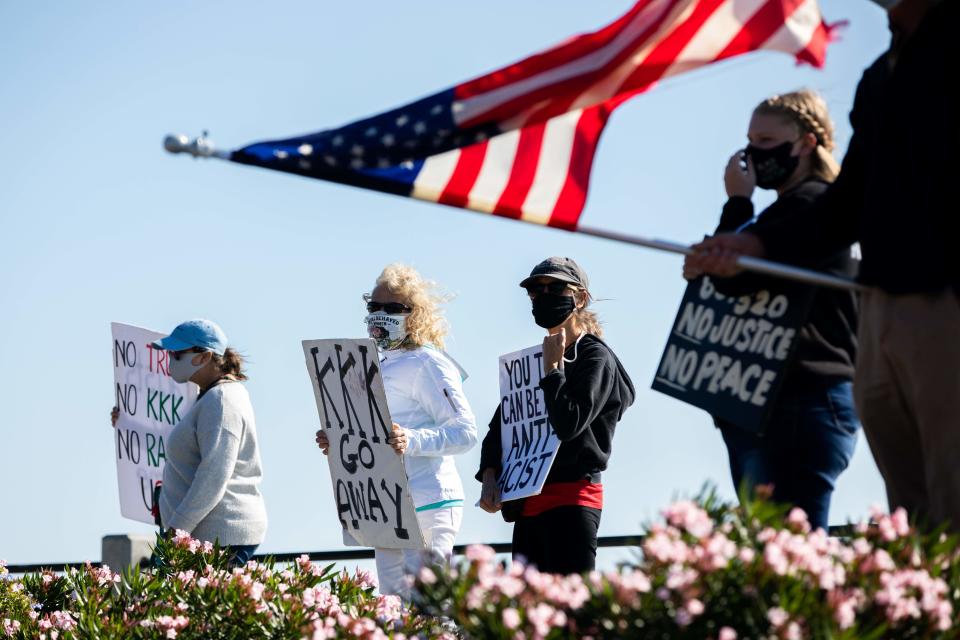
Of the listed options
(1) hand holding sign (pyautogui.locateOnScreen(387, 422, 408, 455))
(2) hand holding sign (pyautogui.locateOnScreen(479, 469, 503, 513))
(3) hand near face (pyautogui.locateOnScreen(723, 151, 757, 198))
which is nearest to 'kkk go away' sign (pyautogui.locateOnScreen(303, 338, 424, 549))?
(1) hand holding sign (pyautogui.locateOnScreen(387, 422, 408, 455))

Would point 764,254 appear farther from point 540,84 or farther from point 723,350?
point 540,84

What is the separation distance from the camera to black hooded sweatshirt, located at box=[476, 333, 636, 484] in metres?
6.25

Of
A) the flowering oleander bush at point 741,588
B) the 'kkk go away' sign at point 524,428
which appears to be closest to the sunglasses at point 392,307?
the 'kkk go away' sign at point 524,428

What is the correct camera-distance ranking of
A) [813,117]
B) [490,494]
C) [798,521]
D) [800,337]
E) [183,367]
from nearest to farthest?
1. [798,521]
2. [800,337]
3. [813,117]
4. [490,494]
5. [183,367]

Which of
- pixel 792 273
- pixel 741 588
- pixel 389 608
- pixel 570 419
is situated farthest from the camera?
pixel 570 419

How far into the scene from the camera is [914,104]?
391 centimetres

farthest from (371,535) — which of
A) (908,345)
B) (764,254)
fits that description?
(908,345)

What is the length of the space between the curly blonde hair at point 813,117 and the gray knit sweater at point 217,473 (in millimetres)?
3882

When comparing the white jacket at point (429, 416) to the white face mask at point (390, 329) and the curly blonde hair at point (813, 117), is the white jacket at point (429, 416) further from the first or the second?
the curly blonde hair at point (813, 117)

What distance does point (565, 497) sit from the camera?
6.25 meters

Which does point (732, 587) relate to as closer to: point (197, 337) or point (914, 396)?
point (914, 396)

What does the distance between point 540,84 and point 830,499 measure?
1.66 m

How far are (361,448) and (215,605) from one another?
1.44 metres

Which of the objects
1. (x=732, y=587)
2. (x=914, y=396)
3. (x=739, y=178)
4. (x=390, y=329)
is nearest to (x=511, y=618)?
(x=732, y=587)
